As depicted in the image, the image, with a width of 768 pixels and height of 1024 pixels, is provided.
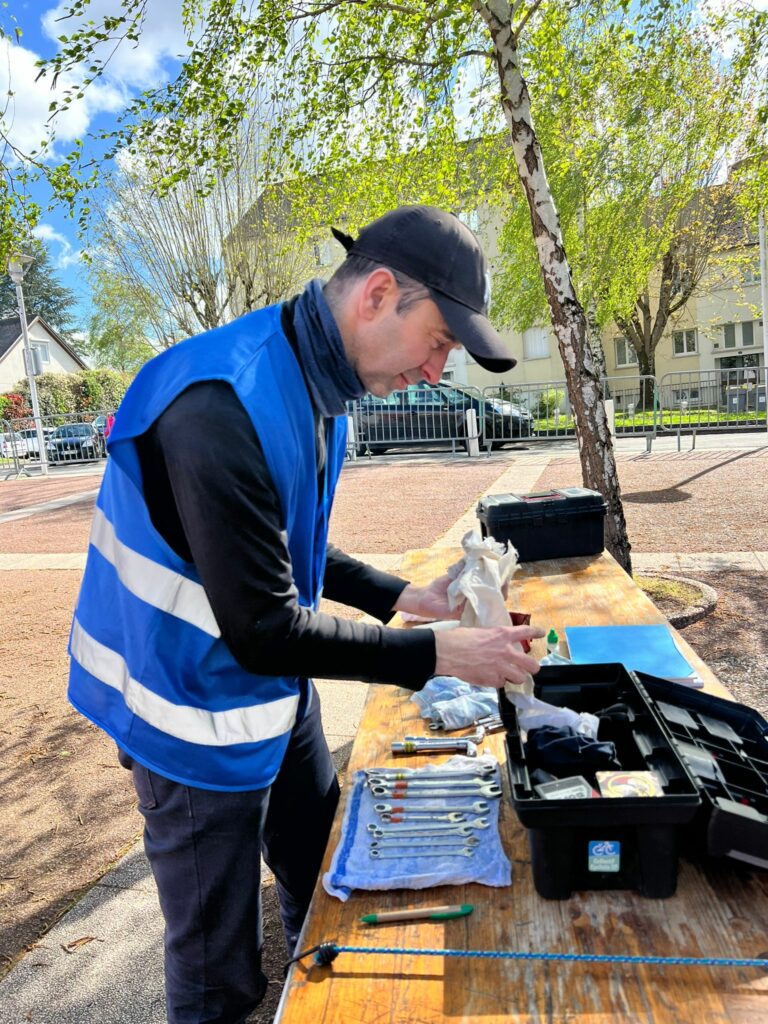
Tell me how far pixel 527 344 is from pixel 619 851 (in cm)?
3452

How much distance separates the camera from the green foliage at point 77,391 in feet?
113

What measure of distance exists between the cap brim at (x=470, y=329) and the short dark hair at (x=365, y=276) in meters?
0.04

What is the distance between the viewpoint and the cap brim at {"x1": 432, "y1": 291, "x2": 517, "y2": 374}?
4.87ft

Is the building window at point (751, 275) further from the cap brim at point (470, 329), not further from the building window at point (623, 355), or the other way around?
the cap brim at point (470, 329)

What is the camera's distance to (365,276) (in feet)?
5.00

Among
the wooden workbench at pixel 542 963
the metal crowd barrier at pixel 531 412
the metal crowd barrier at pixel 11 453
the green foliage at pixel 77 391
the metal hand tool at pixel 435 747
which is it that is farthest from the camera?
the green foliage at pixel 77 391

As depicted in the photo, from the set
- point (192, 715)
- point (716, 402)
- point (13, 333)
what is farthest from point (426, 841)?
point (13, 333)

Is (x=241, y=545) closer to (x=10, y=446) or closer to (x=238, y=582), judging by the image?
(x=238, y=582)

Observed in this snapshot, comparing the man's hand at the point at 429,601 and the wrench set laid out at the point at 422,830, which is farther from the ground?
the man's hand at the point at 429,601

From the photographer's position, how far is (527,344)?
3422 centimetres

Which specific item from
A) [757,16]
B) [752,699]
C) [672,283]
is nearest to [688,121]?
[672,283]

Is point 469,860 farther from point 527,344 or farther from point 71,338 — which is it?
point 71,338

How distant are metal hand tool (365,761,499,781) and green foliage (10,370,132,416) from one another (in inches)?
1358

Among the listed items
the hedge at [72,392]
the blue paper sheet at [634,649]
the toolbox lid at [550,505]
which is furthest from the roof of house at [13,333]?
the blue paper sheet at [634,649]
